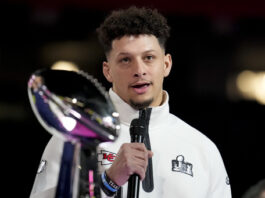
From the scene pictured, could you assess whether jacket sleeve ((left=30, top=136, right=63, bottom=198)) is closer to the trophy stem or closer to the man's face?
the man's face

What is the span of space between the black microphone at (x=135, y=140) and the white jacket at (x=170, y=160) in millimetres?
278

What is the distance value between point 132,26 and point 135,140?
502 mm

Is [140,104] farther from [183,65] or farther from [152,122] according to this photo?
[183,65]

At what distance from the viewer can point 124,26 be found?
160 centimetres

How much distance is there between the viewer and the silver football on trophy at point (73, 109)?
0.69 metres

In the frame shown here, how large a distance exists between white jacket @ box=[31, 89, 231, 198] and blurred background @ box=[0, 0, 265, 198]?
5.87 feet

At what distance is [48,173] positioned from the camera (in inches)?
56.5

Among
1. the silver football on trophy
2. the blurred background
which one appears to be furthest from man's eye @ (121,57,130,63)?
the blurred background

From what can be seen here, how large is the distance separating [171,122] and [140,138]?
1.70 ft

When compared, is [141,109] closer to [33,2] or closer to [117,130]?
[117,130]

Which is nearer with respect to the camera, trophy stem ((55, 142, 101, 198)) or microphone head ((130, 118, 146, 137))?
trophy stem ((55, 142, 101, 198))

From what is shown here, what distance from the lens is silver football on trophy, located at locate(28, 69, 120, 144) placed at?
0.69m

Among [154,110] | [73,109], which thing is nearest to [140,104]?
[154,110]

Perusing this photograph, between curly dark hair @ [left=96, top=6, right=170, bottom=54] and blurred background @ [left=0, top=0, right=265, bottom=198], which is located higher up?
blurred background @ [left=0, top=0, right=265, bottom=198]
